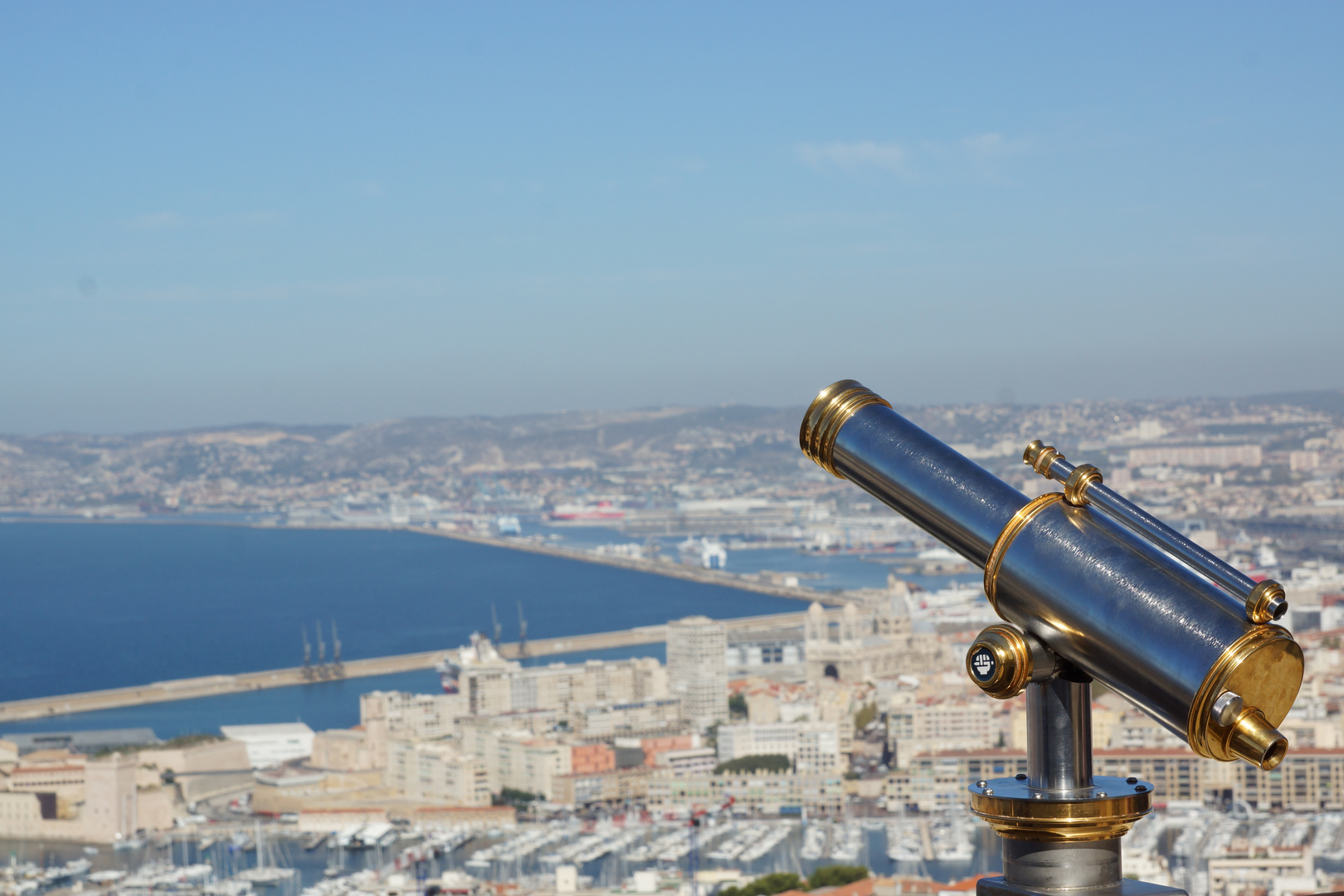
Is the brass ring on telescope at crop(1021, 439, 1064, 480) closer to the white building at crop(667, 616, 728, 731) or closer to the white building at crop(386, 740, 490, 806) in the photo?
the white building at crop(386, 740, 490, 806)

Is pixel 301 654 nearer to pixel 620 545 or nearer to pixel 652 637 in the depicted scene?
pixel 652 637

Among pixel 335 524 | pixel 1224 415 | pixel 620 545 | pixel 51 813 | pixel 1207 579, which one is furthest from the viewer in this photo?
pixel 335 524

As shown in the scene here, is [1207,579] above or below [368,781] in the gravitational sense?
above

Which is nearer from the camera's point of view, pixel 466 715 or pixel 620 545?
pixel 466 715

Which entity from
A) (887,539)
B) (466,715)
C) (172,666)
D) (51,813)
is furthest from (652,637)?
(887,539)

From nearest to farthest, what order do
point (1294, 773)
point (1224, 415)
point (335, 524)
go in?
point (1294, 773), point (1224, 415), point (335, 524)

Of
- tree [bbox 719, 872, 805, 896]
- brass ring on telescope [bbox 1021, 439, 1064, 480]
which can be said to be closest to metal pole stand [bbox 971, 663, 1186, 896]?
brass ring on telescope [bbox 1021, 439, 1064, 480]

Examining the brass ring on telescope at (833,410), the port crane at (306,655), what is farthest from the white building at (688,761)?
the brass ring on telescope at (833,410)
